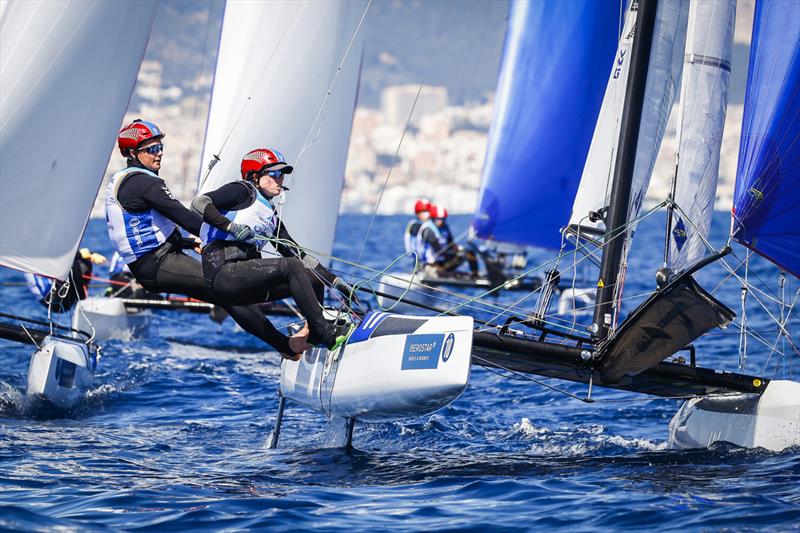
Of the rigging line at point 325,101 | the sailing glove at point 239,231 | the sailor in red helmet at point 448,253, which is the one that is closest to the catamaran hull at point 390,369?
the sailing glove at point 239,231

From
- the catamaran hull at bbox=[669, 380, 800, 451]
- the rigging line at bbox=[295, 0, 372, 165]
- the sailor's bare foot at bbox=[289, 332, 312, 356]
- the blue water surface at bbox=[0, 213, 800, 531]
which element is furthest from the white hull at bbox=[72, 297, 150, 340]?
the catamaran hull at bbox=[669, 380, 800, 451]

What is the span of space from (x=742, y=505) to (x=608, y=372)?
55.4 inches

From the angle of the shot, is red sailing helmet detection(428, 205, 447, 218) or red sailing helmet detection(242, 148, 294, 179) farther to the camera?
red sailing helmet detection(428, 205, 447, 218)

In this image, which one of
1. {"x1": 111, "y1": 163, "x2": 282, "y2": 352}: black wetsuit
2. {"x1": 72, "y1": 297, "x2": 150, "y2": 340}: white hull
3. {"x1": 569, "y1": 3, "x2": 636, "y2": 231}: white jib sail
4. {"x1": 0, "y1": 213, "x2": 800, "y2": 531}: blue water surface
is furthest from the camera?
{"x1": 72, "y1": 297, "x2": 150, "y2": 340}: white hull

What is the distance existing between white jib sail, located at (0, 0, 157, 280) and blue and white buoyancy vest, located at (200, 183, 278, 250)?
1977mm

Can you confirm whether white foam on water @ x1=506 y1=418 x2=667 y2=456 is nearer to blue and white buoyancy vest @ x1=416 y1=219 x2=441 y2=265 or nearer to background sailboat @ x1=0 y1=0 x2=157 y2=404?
background sailboat @ x1=0 y1=0 x2=157 y2=404

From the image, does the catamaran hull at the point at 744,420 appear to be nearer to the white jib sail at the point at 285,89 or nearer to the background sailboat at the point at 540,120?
the white jib sail at the point at 285,89

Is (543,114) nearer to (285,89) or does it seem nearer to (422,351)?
(285,89)

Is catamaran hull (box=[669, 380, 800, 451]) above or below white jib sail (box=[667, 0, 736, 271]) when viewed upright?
below

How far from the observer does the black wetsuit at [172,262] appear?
5695mm

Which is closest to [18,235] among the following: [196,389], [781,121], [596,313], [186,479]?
[196,389]

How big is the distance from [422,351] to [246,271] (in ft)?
3.05

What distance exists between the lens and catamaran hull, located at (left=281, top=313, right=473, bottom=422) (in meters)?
5.27

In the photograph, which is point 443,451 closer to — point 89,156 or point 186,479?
point 186,479
